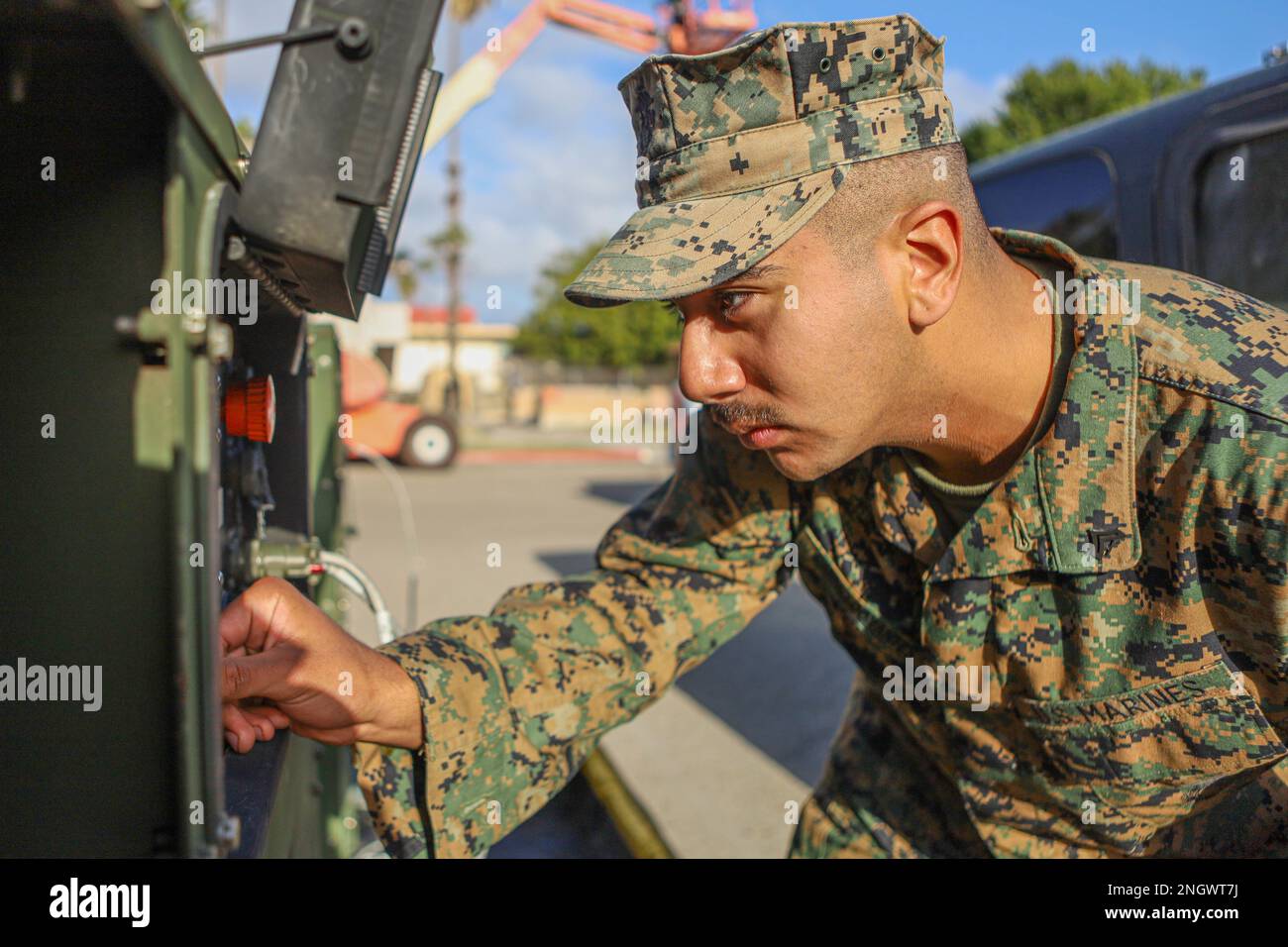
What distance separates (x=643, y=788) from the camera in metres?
3.31

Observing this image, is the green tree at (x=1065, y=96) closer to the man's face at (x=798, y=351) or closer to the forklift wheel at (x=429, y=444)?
the forklift wheel at (x=429, y=444)

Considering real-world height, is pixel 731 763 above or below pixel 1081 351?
below

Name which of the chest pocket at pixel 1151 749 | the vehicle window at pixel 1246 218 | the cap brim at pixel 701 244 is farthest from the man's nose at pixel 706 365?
the vehicle window at pixel 1246 218

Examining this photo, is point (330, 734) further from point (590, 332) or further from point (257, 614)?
point (590, 332)

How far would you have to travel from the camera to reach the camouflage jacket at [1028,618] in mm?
1367

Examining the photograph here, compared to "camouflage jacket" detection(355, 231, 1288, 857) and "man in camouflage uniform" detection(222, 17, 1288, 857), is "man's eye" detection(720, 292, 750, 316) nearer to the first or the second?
"man in camouflage uniform" detection(222, 17, 1288, 857)

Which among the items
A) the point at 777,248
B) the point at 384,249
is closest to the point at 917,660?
the point at 777,248

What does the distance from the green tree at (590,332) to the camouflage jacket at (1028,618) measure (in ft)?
118

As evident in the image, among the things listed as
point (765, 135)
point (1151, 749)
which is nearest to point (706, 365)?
point (765, 135)

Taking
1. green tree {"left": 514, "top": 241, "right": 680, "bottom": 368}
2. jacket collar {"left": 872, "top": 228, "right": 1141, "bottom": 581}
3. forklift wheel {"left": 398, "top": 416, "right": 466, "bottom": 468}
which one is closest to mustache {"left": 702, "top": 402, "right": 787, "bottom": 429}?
jacket collar {"left": 872, "top": 228, "right": 1141, "bottom": 581}

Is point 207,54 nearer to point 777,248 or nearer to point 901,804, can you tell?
point 777,248

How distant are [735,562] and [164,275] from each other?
45.7 inches

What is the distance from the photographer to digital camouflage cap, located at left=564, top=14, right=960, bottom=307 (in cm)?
130

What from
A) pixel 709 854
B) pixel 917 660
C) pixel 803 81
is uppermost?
pixel 803 81
